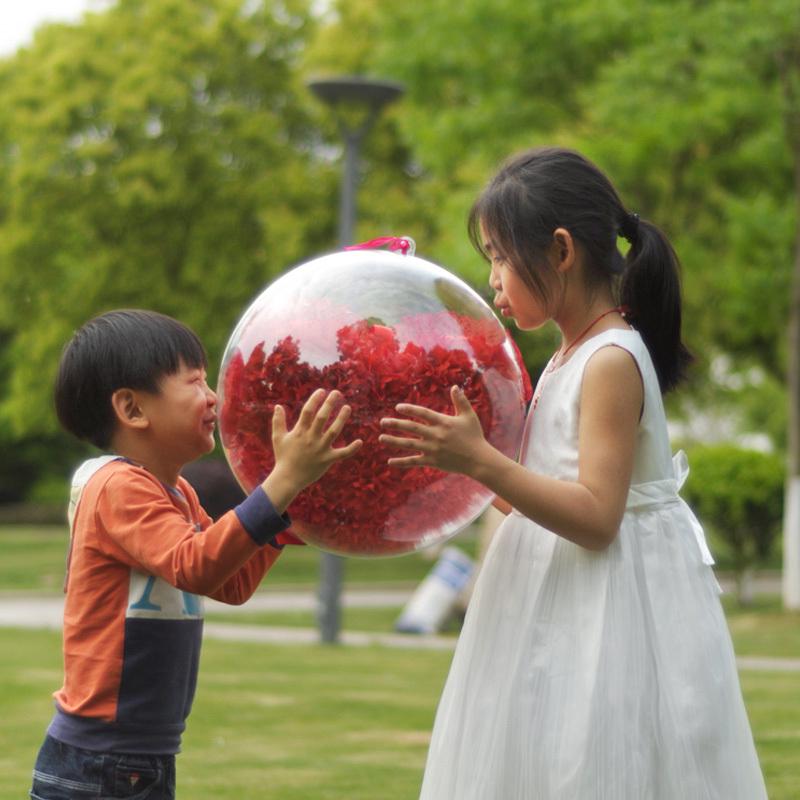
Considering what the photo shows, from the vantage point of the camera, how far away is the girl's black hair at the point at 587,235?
3305mm

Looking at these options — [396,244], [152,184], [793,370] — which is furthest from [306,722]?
[152,184]

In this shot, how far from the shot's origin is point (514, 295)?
11.0 feet

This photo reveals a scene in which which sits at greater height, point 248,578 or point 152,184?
point 152,184

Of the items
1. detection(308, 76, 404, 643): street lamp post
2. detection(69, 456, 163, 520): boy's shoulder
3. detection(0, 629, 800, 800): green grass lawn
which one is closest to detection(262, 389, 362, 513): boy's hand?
detection(69, 456, 163, 520): boy's shoulder

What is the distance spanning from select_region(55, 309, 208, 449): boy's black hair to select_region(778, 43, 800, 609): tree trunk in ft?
49.5

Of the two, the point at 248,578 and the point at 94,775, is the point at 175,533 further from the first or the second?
the point at 94,775

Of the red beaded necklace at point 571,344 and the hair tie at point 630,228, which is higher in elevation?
the hair tie at point 630,228

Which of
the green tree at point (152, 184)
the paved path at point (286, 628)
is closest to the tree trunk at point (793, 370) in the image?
the paved path at point (286, 628)

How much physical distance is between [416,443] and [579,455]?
0.38 m

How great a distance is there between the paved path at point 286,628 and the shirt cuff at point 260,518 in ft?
27.9

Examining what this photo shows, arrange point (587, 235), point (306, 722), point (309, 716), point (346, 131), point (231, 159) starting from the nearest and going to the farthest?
point (587, 235) → point (306, 722) → point (309, 716) → point (346, 131) → point (231, 159)

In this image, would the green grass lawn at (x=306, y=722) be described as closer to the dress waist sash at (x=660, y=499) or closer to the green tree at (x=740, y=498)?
the dress waist sash at (x=660, y=499)

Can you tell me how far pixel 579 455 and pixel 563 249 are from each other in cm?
47

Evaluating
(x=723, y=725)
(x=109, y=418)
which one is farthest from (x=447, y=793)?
(x=109, y=418)
